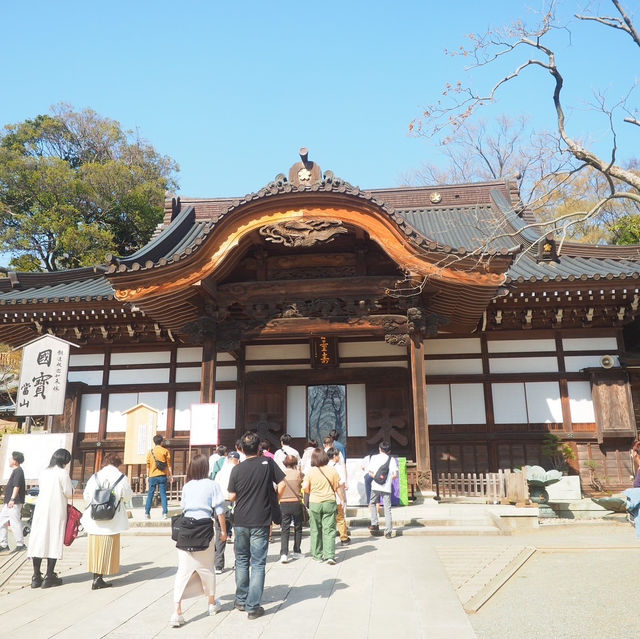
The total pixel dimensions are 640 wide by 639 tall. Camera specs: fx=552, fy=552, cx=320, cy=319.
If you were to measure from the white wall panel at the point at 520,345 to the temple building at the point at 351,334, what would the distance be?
3cm

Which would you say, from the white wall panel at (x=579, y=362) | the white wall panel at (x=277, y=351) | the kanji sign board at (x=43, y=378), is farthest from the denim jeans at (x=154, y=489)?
the white wall panel at (x=579, y=362)

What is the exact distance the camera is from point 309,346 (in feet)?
44.2

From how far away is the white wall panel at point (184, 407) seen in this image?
43.5ft

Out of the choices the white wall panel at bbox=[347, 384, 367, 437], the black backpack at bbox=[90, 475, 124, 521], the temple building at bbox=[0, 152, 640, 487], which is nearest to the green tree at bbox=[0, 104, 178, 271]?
the temple building at bbox=[0, 152, 640, 487]

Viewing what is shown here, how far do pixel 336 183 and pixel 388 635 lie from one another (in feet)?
26.3

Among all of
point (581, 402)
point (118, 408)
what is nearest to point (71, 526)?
point (118, 408)

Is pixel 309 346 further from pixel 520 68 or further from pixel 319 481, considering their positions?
pixel 520 68

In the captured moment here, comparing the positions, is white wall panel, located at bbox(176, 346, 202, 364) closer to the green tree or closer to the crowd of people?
the crowd of people

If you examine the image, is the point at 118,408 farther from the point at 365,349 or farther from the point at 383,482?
the point at 383,482

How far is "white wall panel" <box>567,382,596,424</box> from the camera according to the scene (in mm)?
12234

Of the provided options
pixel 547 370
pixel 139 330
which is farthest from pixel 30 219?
pixel 547 370

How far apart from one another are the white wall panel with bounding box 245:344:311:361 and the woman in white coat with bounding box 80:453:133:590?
24.9 ft

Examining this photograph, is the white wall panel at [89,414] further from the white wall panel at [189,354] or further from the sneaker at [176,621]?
the sneaker at [176,621]

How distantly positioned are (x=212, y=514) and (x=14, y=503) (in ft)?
14.6
